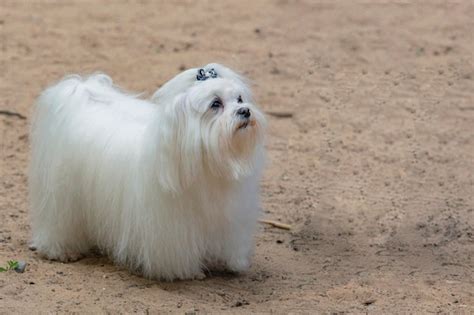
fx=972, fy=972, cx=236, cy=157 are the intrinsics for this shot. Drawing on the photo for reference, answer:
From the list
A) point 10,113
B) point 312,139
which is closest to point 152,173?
point 312,139

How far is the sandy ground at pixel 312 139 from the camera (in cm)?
558

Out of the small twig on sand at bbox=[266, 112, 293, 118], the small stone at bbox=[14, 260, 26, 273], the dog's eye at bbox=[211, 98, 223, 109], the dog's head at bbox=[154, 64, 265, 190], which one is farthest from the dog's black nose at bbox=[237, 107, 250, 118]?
the small twig on sand at bbox=[266, 112, 293, 118]

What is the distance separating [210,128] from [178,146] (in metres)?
0.21

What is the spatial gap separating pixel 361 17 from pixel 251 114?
18.7ft

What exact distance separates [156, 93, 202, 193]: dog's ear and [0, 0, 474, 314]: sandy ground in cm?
68

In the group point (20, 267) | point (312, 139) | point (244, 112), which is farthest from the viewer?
point (312, 139)

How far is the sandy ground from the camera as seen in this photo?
18.3ft

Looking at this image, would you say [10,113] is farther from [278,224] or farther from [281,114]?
[278,224]

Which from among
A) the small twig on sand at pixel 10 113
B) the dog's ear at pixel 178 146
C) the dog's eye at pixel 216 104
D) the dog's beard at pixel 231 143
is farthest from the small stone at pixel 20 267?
the small twig on sand at pixel 10 113

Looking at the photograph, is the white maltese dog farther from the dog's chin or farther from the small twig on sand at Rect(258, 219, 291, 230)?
the small twig on sand at Rect(258, 219, 291, 230)

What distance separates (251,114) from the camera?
203 inches

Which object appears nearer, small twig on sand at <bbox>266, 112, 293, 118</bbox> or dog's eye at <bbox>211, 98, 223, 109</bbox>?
dog's eye at <bbox>211, 98, 223, 109</bbox>

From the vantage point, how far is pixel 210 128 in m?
5.19

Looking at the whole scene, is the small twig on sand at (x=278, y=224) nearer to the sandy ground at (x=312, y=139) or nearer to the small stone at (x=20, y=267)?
the sandy ground at (x=312, y=139)
